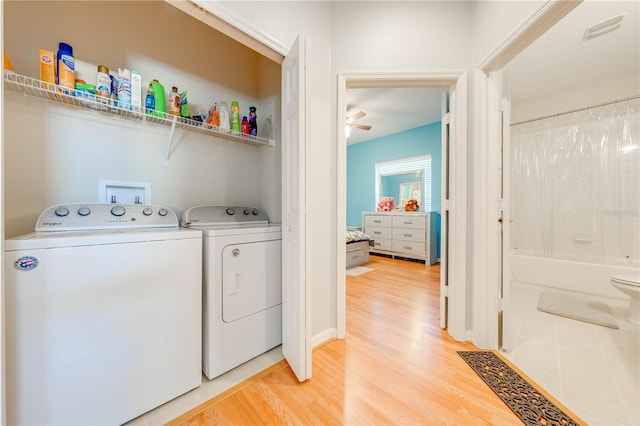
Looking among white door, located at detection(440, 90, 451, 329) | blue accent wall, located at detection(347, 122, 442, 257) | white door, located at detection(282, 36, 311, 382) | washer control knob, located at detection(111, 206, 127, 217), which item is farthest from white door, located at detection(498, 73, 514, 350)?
blue accent wall, located at detection(347, 122, 442, 257)

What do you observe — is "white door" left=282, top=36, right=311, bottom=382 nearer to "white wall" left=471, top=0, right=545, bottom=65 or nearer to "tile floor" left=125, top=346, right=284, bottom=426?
"tile floor" left=125, top=346, right=284, bottom=426

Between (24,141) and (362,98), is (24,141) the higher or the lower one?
the lower one

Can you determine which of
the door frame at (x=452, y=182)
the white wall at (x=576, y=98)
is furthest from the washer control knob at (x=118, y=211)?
the white wall at (x=576, y=98)

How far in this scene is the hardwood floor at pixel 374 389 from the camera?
1.13 meters

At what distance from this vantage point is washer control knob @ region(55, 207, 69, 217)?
3.88 feet

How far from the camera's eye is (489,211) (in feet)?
5.37

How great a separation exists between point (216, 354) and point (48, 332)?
750 millimetres

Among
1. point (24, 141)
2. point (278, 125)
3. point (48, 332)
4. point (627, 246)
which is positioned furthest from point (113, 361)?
point (627, 246)

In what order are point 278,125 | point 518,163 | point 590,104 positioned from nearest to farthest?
point 278,125 → point 590,104 → point 518,163

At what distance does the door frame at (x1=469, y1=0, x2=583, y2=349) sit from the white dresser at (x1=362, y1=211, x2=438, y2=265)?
257 cm

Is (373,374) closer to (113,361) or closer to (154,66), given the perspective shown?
(113,361)

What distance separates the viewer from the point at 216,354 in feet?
4.50

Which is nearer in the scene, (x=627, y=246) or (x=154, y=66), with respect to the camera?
(x=154, y=66)

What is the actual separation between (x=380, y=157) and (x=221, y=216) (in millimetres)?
4461
